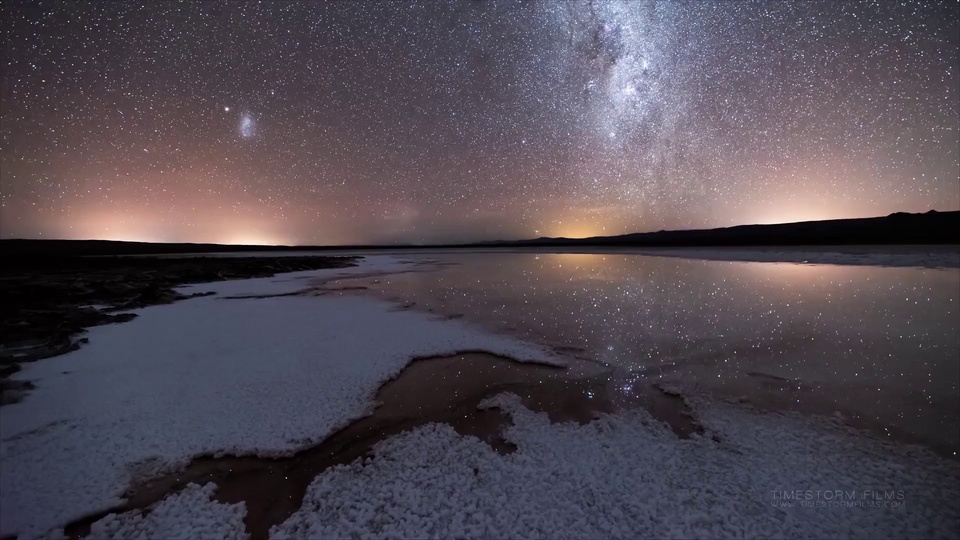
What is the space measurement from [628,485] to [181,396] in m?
5.89

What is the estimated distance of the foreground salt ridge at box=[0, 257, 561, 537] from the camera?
3.40 metres

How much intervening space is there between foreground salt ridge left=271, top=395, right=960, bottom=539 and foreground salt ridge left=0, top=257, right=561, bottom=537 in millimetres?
1351

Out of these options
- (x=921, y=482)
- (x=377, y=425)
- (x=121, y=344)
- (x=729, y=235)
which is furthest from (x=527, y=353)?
(x=729, y=235)

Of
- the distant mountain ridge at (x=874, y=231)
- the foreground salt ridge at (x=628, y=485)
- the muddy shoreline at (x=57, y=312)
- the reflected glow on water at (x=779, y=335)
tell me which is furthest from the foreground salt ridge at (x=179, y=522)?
the distant mountain ridge at (x=874, y=231)

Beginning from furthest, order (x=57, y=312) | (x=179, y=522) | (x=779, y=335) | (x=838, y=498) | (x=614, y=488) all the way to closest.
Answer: (x=57, y=312)
(x=779, y=335)
(x=614, y=488)
(x=838, y=498)
(x=179, y=522)

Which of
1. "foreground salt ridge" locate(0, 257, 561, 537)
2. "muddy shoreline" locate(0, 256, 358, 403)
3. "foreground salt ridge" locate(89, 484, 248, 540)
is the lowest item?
"foreground salt ridge" locate(89, 484, 248, 540)

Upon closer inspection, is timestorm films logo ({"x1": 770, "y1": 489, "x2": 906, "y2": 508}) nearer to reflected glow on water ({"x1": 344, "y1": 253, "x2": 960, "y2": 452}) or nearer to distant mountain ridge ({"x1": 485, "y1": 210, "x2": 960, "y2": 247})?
reflected glow on water ({"x1": 344, "y1": 253, "x2": 960, "y2": 452})

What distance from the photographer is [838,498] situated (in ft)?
9.99

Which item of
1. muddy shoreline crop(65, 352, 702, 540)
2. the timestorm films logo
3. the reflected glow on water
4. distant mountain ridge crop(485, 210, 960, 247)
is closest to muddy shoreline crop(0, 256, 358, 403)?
muddy shoreline crop(65, 352, 702, 540)

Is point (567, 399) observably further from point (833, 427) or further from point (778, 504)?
point (833, 427)

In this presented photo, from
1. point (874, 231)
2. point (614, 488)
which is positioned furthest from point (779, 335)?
point (874, 231)

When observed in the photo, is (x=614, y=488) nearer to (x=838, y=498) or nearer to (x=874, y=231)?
(x=838, y=498)

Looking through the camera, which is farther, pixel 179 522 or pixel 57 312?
pixel 57 312

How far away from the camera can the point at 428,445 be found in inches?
155
